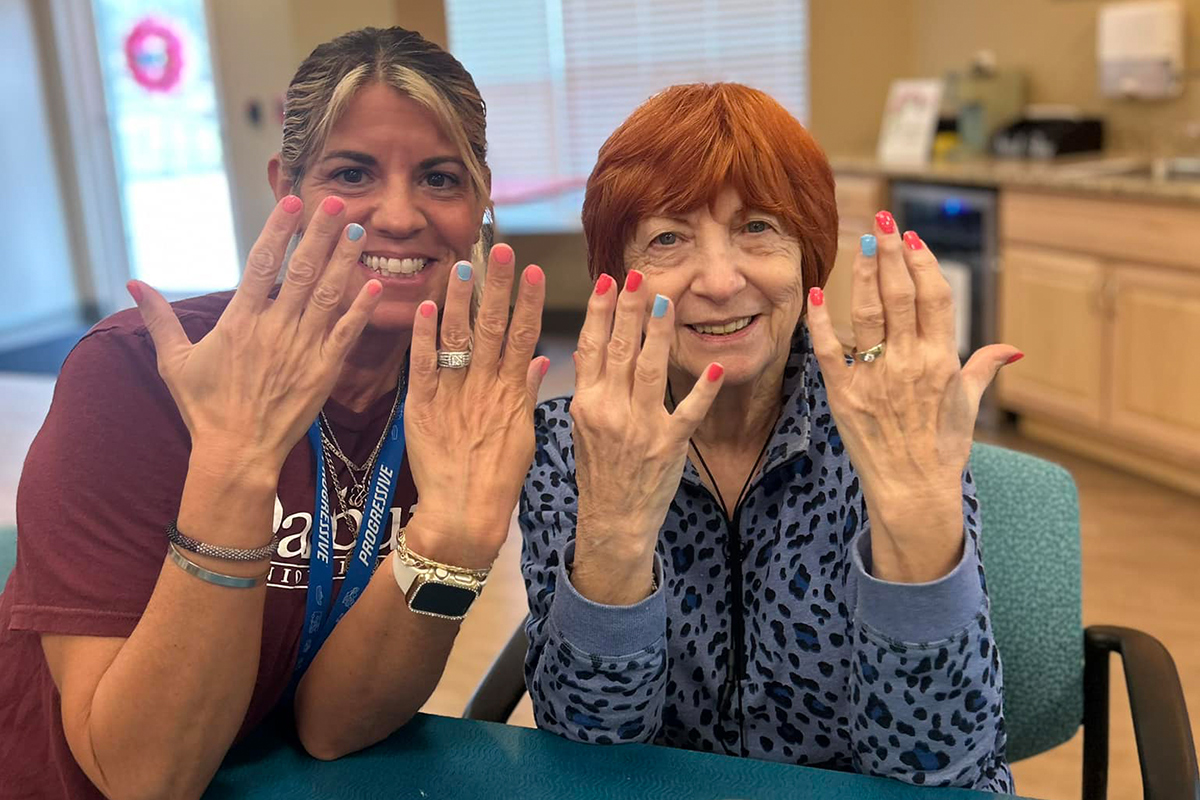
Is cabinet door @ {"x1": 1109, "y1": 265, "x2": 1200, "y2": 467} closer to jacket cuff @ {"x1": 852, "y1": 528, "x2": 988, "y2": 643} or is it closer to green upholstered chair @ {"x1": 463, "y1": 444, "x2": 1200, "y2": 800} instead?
green upholstered chair @ {"x1": 463, "y1": 444, "x2": 1200, "y2": 800}

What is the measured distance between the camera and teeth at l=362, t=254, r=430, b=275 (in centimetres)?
98

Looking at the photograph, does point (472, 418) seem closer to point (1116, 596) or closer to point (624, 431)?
point (624, 431)

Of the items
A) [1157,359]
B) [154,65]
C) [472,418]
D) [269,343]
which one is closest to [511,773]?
[472,418]

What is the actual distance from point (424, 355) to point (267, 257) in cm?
14

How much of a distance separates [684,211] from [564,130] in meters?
3.99

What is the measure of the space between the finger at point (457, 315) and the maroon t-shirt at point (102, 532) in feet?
0.54

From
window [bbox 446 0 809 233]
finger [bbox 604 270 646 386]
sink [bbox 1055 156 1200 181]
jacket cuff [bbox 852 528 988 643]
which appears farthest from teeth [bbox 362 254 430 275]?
window [bbox 446 0 809 233]

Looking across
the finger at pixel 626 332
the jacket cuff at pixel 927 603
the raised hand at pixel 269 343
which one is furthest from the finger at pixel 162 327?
the jacket cuff at pixel 927 603

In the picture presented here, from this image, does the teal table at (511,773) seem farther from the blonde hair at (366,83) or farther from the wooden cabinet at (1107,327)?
the wooden cabinet at (1107,327)

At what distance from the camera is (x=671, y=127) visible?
1053 millimetres

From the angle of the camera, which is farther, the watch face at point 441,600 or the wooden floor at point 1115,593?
the wooden floor at point 1115,593

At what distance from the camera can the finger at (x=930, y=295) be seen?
33.3 inches

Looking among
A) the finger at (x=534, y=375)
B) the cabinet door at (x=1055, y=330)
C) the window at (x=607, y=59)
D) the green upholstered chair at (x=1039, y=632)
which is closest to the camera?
the finger at (x=534, y=375)

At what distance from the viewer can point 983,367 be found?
0.89m
